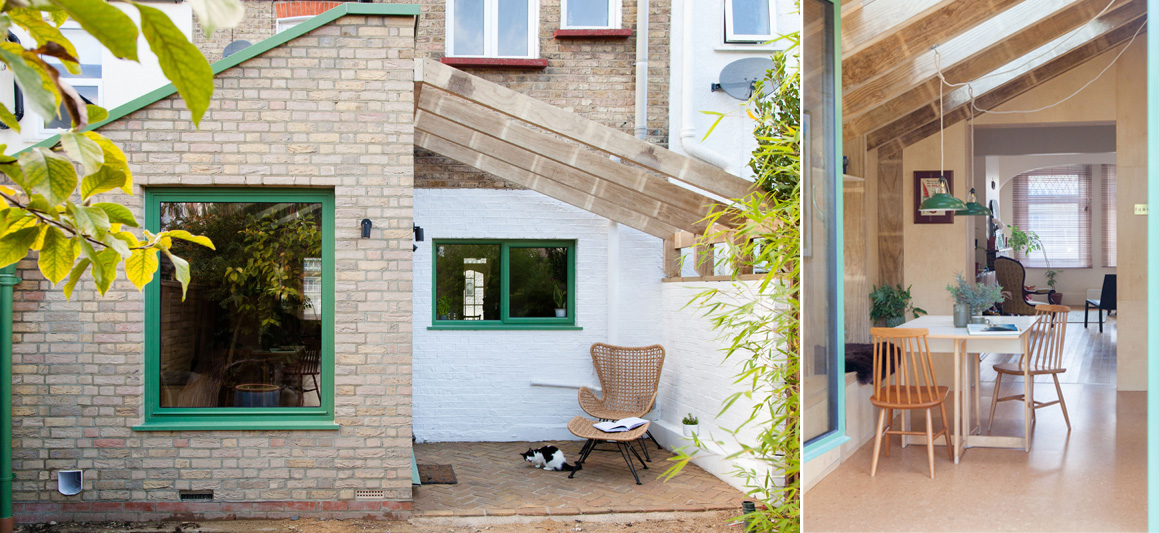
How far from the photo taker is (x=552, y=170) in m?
6.88

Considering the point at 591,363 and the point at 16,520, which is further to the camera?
the point at 591,363

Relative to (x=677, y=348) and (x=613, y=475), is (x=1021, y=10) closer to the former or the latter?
(x=677, y=348)

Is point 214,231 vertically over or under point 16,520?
over

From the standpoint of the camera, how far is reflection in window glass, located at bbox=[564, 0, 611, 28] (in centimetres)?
757

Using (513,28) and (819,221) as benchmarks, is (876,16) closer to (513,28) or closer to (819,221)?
(819,221)

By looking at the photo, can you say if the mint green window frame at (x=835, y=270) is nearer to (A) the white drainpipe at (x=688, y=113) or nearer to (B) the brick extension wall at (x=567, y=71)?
(A) the white drainpipe at (x=688, y=113)

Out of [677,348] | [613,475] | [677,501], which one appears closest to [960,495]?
[677,501]

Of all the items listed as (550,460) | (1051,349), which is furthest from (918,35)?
(550,460)

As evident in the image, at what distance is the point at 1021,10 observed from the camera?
4.88 metres

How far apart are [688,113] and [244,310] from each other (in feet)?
12.6

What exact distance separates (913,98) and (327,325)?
438cm

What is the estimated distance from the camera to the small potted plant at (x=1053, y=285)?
6.70 meters

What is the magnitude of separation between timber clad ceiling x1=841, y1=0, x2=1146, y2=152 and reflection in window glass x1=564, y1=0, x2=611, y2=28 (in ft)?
8.40

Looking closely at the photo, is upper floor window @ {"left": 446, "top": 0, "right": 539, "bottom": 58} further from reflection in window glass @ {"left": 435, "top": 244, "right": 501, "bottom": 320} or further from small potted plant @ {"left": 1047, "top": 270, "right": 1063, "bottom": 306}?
small potted plant @ {"left": 1047, "top": 270, "right": 1063, "bottom": 306}
